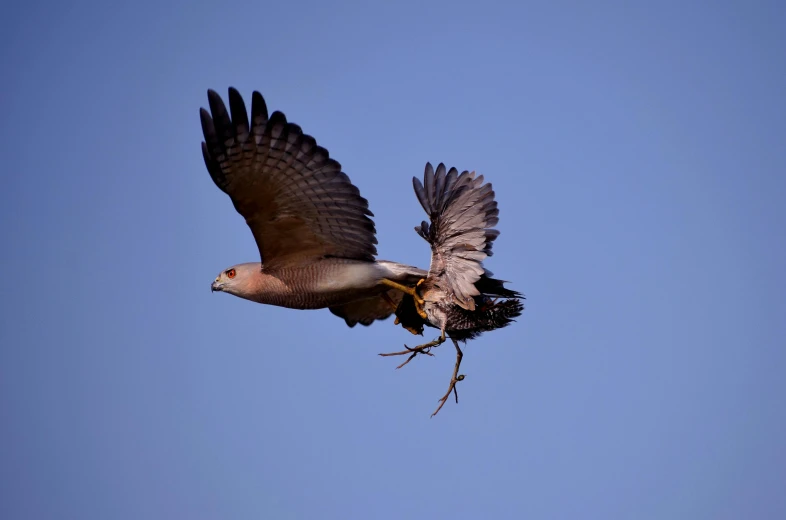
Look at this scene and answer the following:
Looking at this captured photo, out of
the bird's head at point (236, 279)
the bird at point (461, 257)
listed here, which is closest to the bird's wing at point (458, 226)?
the bird at point (461, 257)

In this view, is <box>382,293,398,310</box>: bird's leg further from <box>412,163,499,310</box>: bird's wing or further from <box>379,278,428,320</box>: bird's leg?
<box>412,163,499,310</box>: bird's wing

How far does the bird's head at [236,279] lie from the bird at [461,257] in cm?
237

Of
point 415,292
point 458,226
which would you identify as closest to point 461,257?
point 458,226

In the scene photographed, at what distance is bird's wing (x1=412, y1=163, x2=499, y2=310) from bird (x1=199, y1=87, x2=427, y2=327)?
2.33ft

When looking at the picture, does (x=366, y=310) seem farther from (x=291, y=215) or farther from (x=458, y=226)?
(x=458, y=226)

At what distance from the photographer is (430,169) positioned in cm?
1012

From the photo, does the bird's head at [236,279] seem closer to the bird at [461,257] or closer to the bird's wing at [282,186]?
the bird's wing at [282,186]

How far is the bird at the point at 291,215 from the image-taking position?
10234mm

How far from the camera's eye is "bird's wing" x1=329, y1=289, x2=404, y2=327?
12078mm

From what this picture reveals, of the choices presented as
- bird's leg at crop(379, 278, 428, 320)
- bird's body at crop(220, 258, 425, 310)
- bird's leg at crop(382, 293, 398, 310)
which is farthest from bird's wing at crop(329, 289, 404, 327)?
bird's leg at crop(379, 278, 428, 320)

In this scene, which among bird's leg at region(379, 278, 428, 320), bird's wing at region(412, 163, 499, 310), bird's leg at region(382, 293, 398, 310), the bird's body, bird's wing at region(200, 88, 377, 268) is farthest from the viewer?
bird's leg at region(382, 293, 398, 310)

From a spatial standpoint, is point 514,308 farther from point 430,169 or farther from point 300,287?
point 300,287

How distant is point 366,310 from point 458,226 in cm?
278

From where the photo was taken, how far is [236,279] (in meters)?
11.3
